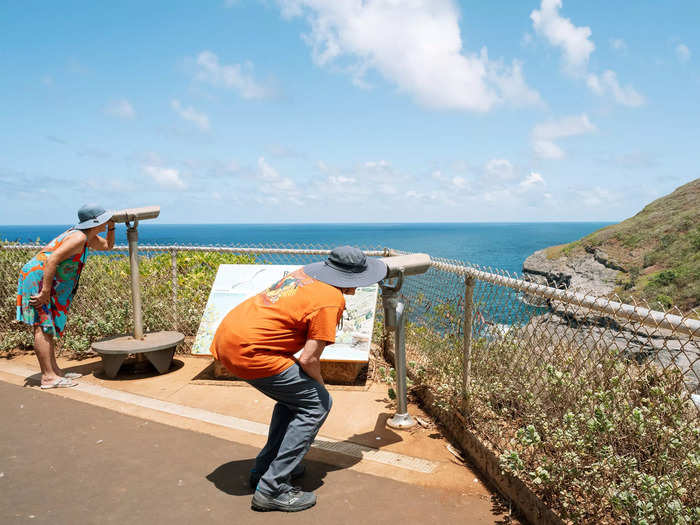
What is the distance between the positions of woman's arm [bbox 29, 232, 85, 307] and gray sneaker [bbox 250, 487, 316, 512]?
10.8 feet

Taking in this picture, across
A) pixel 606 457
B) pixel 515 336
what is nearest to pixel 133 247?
pixel 515 336

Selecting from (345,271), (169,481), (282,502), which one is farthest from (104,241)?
(282,502)

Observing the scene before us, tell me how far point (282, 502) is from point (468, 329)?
6.16ft

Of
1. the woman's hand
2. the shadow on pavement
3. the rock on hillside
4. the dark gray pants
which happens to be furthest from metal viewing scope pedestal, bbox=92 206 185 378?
the rock on hillside

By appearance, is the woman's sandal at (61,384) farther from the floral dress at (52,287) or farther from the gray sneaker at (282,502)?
the gray sneaker at (282,502)

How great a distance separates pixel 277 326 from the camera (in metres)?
2.93

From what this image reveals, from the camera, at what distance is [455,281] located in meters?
4.46

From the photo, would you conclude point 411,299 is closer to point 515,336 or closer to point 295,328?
point 515,336

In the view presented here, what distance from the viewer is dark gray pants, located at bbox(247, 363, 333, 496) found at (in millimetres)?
3010

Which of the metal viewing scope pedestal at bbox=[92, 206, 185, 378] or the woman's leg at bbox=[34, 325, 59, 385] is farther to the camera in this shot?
the metal viewing scope pedestal at bbox=[92, 206, 185, 378]

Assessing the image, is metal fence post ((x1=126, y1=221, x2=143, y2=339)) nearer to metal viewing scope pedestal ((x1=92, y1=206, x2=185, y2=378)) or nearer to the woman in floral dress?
metal viewing scope pedestal ((x1=92, y1=206, x2=185, y2=378))

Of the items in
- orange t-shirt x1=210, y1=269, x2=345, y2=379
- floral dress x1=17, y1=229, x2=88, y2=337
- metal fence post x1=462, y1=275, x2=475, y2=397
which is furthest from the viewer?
floral dress x1=17, y1=229, x2=88, y2=337

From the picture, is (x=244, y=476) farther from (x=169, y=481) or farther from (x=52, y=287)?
(x=52, y=287)

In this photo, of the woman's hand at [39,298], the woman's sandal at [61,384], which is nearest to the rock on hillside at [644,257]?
the woman's sandal at [61,384]
